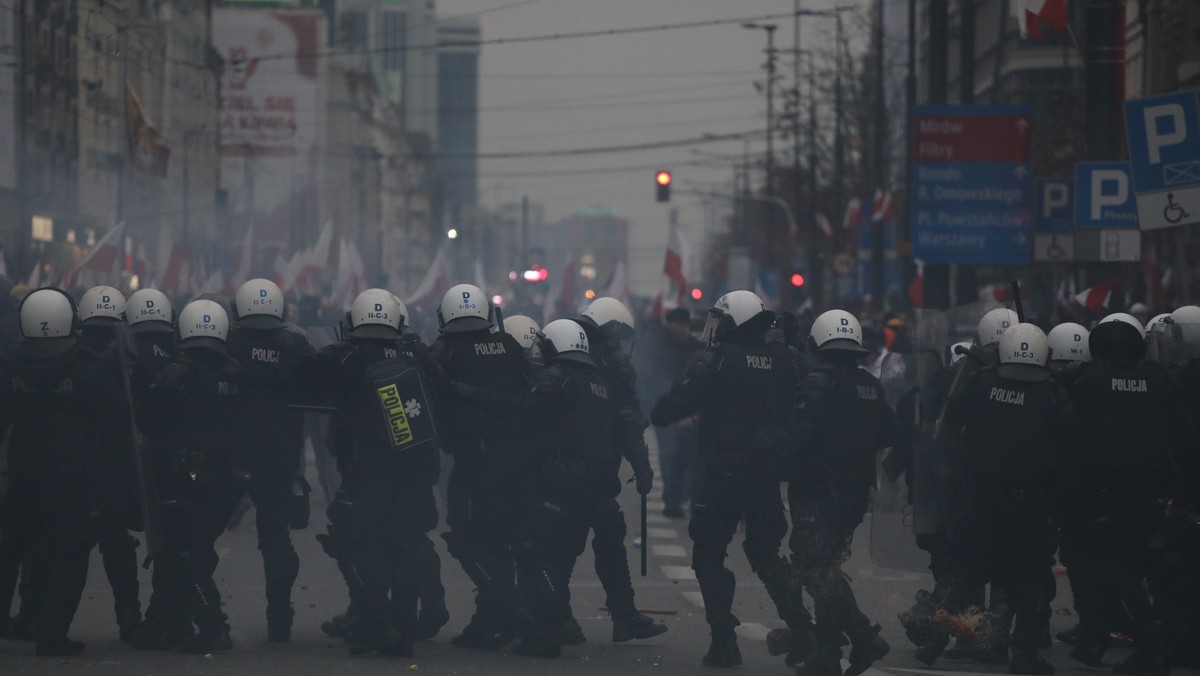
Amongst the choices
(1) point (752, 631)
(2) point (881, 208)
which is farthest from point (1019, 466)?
(2) point (881, 208)

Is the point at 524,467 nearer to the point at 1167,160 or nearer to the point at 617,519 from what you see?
the point at 617,519

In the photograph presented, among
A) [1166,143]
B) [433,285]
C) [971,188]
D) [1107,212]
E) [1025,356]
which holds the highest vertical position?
[971,188]

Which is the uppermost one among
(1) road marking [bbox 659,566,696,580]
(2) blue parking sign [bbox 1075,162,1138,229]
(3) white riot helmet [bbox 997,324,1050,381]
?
(2) blue parking sign [bbox 1075,162,1138,229]

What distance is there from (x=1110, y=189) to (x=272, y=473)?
7.55m

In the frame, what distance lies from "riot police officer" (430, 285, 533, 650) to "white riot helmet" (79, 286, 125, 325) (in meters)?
1.81

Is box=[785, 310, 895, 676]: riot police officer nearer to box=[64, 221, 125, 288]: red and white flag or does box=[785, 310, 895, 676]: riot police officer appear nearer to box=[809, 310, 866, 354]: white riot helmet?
box=[809, 310, 866, 354]: white riot helmet

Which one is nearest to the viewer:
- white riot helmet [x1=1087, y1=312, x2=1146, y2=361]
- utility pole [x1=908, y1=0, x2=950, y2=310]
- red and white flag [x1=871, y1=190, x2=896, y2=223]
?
white riot helmet [x1=1087, y1=312, x2=1146, y2=361]

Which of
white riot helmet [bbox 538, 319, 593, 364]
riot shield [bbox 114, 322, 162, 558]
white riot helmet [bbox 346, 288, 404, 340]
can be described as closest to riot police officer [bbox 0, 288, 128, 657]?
riot shield [bbox 114, 322, 162, 558]

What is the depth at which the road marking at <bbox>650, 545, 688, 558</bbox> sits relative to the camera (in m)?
14.2

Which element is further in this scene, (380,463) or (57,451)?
(380,463)

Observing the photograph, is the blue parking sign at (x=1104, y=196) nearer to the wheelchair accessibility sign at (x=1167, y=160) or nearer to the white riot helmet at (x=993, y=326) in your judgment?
the wheelchair accessibility sign at (x=1167, y=160)

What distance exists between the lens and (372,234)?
120m

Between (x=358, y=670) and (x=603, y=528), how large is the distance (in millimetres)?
1636

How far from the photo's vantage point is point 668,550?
14.4 meters
